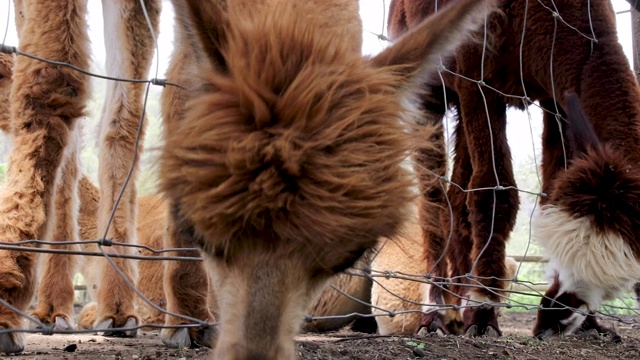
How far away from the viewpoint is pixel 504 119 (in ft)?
20.6

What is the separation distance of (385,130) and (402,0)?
18.0 ft

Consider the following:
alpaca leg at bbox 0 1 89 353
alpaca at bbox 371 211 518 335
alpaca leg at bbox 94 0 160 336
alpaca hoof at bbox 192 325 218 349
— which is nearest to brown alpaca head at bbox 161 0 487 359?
alpaca leg at bbox 0 1 89 353

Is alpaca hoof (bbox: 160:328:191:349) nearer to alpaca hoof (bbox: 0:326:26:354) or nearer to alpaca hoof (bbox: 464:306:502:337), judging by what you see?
alpaca hoof (bbox: 0:326:26:354)

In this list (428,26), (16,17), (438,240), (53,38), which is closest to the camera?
(428,26)

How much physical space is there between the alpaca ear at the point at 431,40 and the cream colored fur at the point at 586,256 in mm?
2530

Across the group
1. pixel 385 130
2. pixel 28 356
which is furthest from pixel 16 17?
pixel 385 130

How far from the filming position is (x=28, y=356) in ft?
10.9

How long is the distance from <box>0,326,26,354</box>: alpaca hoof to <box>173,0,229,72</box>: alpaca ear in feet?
5.29

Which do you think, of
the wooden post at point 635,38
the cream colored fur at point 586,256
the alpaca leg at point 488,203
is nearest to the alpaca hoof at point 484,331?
the alpaca leg at point 488,203

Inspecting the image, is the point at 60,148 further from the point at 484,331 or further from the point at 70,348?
the point at 484,331

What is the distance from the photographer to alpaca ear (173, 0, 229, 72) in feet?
7.76

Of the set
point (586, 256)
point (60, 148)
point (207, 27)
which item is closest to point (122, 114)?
point (60, 148)

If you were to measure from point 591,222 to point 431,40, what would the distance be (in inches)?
103

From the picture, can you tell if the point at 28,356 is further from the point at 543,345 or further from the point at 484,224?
the point at 484,224
